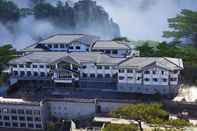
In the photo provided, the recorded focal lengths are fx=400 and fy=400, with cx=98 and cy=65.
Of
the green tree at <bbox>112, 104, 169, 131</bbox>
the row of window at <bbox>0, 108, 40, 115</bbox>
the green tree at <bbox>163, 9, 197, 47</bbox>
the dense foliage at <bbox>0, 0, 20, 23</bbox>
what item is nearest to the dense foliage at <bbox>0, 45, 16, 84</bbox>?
the row of window at <bbox>0, 108, 40, 115</bbox>

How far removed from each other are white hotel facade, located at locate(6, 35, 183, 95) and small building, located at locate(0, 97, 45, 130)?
4.31 metres

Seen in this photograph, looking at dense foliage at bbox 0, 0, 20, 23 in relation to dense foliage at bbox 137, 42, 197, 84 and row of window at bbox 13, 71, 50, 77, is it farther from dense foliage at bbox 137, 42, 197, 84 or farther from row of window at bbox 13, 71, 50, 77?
dense foliage at bbox 137, 42, 197, 84

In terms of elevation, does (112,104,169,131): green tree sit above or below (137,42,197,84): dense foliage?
below

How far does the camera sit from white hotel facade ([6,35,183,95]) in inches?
1454

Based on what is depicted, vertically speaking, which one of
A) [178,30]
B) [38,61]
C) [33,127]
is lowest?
[33,127]

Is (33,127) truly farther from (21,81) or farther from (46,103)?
(21,81)

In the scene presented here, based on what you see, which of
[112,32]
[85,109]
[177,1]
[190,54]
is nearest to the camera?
[85,109]

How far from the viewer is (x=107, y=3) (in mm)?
86938

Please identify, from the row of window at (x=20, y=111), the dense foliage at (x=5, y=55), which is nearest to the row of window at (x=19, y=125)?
the row of window at (x=20, y=111)

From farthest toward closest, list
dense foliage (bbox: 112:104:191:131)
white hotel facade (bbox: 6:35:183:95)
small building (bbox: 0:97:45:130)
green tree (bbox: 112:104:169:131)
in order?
1. white hotel facade (bbox: 6:35:183:95)
2. small building (bbox: 0:97:45:130)
3. green tree (bbox: 112:104:169:131)
4. dense foliage (bbox: 112:104:191:131)

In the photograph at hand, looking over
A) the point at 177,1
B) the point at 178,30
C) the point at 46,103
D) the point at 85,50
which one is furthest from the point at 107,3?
the point at 46,103

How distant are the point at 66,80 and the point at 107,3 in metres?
50.1

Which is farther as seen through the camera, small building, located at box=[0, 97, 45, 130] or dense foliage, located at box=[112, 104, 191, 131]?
small building, located at box=[0, 97, 45, 130]

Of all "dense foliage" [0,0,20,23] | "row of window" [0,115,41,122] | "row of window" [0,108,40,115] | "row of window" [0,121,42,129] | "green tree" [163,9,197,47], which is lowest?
"row of window" [0,121,42,129]
